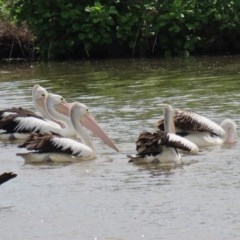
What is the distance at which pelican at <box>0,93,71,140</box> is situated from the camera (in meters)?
12.1

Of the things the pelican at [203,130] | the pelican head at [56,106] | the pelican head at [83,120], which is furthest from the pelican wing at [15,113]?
the pelican at [203,130]

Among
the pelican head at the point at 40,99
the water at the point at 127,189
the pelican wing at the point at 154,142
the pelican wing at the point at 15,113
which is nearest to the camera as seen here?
the water at the point at 127,189

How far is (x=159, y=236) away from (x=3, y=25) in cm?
1819

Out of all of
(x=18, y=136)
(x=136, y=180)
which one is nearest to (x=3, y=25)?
(x=18, y=136)

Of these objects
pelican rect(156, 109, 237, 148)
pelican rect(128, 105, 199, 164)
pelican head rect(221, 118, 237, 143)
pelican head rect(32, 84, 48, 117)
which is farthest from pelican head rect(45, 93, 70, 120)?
pelican rect(128, 105, 199, 164)

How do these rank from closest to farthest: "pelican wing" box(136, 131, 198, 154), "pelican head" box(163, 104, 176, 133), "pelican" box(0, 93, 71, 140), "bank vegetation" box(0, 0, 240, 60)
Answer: "pelican wing" box(136, 131, 198, 154) → "pelican head" box(163, 104, 176, 133) → "pelican" box(0, 93, 71, 140) → "bank vegetation" box(0, 0, 240, 60)

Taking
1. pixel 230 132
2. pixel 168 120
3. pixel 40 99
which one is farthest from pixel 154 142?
pixel 40 99

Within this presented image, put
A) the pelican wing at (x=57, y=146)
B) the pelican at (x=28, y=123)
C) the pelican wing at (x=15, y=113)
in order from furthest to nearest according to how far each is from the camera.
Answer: the pelican wing at (x=15, y=113)
the pelican at (x=28, y=123)
the pelican wing at (x=57, y=146)

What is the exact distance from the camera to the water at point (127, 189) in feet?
24.6

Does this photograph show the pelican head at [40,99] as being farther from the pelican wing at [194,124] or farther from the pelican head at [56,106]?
the pelican wing at [194,124]

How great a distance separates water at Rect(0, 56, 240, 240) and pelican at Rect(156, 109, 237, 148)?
0.63 ft

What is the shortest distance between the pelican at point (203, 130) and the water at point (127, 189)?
0.19m

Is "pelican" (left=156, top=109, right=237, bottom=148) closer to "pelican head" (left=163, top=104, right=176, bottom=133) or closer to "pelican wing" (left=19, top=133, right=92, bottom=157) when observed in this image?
"pelican head" (left=163, top=104, right=176, bottom=133)

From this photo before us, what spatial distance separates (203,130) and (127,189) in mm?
2462
